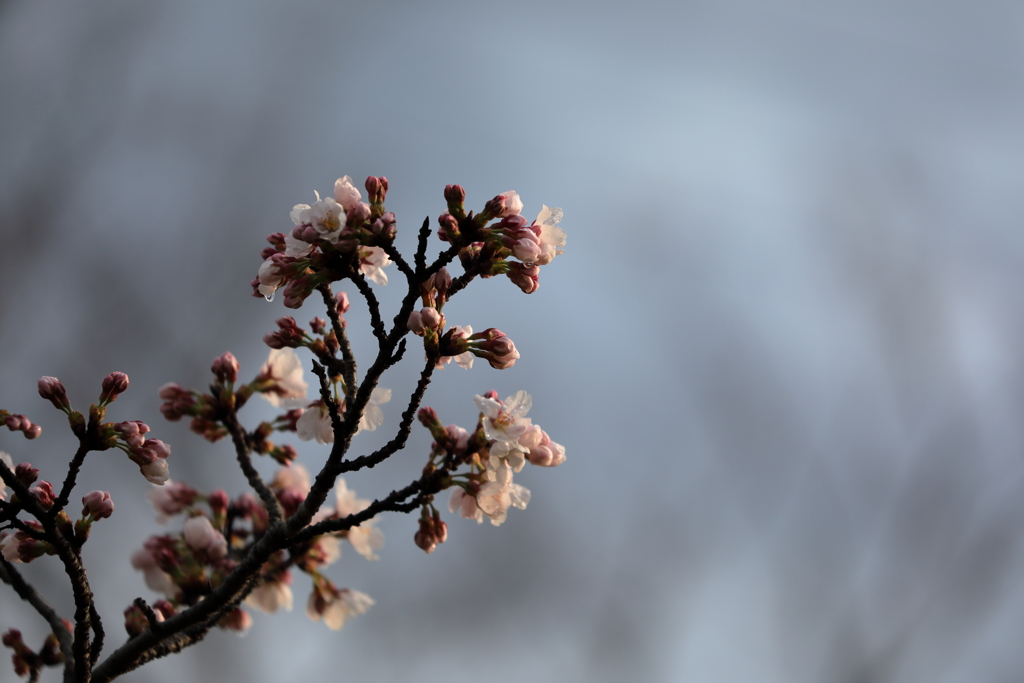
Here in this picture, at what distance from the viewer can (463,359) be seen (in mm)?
1827

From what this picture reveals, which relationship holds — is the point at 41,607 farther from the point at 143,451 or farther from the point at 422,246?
the point at 422,246

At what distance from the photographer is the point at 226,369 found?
233cm

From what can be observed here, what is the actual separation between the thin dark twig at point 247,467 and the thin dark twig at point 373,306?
0.72 meters

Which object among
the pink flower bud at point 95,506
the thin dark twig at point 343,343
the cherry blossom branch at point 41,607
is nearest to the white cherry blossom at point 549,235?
the thin dark twig at point 343,343

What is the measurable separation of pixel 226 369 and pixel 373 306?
983mm

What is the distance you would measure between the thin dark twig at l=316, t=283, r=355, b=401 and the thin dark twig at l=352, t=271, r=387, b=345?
0.49 feet

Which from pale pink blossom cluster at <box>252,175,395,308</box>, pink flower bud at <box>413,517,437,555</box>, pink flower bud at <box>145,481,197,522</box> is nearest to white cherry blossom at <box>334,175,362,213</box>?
pale pink blossom cluster at <box>252,175,395,308</box>

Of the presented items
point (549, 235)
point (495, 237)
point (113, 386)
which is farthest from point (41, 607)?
point (549, 235)

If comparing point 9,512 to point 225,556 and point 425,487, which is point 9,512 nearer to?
point 425,487

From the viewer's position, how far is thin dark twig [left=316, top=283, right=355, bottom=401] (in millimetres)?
1720

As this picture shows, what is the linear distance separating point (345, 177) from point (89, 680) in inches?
57.7

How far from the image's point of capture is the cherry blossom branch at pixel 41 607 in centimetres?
170

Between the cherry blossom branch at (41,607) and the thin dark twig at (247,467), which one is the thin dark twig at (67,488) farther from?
the thin dark twig at (247,467)

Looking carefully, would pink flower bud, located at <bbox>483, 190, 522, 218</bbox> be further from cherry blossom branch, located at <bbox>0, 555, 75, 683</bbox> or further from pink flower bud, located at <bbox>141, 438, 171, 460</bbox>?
cherry blossom branch, located at <bbox>0, 555, 75, 683</bbox>
